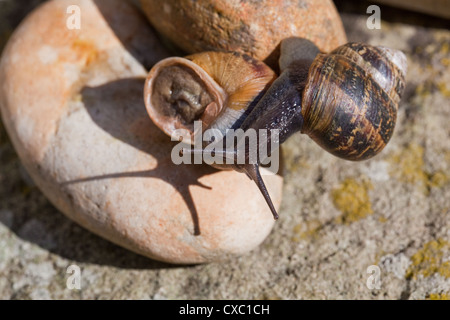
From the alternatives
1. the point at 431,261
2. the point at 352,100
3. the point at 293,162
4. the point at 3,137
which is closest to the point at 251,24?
the point at 352,100

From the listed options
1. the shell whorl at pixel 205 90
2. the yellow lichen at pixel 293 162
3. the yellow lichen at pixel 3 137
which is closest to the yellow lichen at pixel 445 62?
the yellow lichen at pixel 293 162

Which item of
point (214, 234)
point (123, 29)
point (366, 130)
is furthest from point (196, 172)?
point (123, 29)

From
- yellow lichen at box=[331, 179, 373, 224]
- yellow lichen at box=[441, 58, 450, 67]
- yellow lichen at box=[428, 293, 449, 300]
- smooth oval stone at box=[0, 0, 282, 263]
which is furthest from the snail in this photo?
yellow lichen at box=[441, 58, 450, 67]

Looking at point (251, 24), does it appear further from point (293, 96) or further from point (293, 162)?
point (293, 162)

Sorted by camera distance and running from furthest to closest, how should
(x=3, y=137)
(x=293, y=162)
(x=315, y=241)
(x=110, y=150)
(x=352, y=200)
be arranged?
(x=3, y=137) → (x=293, y=162) → (x=352, y=200) → (x=315, y=241) → (x=110, y=150)

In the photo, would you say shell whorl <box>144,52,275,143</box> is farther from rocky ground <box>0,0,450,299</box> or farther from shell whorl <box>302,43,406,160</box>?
rocky ground <box>0,0,450,299</box>

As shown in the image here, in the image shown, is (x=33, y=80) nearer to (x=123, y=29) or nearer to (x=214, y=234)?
(x=123, y=29)
